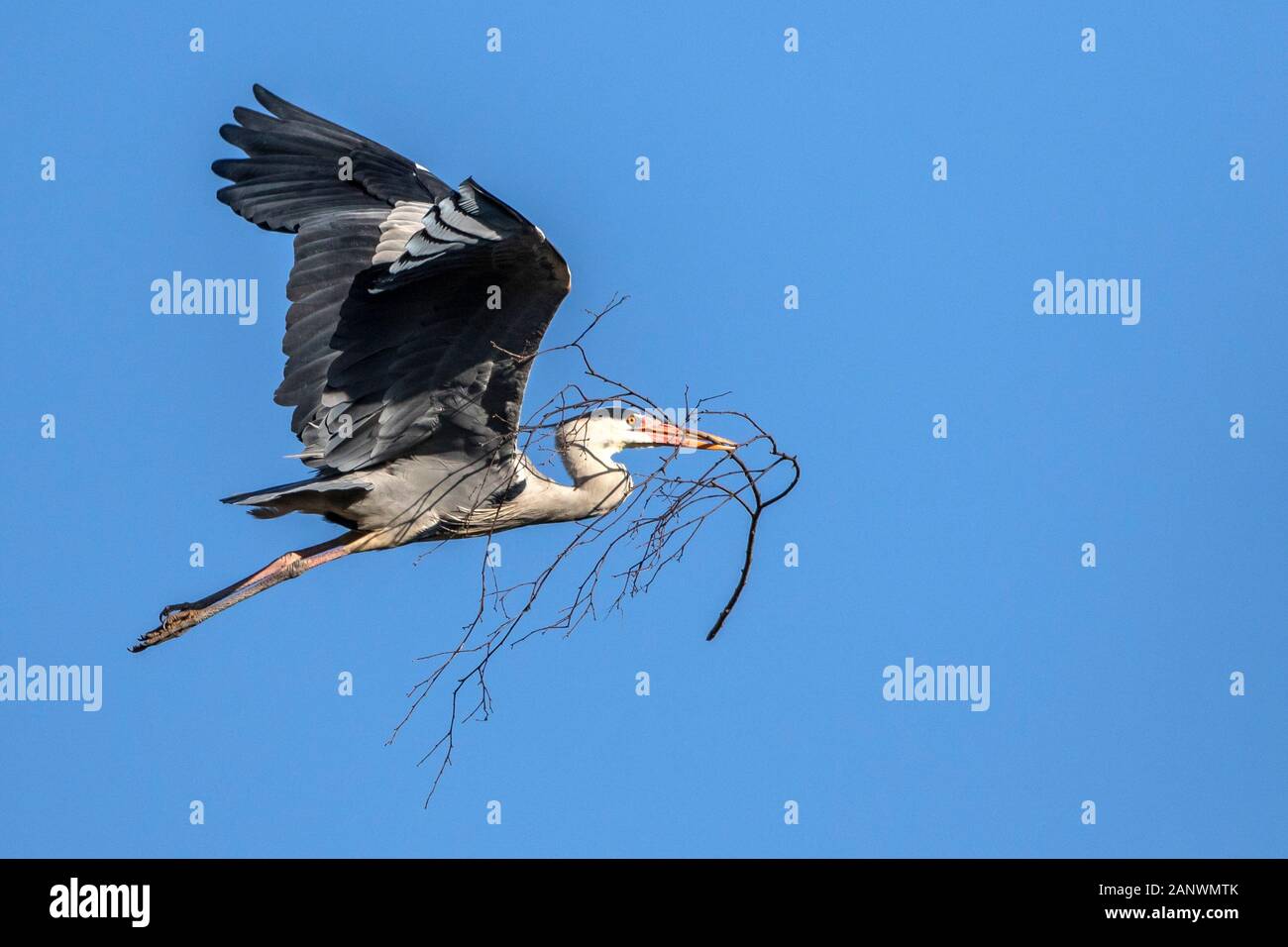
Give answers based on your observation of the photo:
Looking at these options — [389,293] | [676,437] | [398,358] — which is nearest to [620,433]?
[676,437]

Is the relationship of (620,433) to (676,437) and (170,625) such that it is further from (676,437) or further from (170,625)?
(170,625)

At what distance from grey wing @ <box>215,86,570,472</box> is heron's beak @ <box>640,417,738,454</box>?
871 mm

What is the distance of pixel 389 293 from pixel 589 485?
5.90 ft

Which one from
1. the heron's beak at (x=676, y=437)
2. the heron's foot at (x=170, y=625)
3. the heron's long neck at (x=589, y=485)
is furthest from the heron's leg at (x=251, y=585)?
the heron's beak at (x=676, y=437)

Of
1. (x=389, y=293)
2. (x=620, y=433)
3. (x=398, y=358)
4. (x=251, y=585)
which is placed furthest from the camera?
(x=620, y=433)

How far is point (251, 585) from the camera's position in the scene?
29.9 ft

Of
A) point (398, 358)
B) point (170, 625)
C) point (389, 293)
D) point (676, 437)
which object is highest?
point (389, 293)

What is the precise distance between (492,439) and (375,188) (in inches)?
74.0

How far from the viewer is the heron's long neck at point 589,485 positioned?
9.50 m

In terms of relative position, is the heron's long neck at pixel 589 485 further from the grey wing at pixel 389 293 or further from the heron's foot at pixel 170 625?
the heron's foot at pixel 170 625

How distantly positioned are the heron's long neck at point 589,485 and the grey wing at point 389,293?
21.2 inches

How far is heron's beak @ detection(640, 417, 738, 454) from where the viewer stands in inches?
363

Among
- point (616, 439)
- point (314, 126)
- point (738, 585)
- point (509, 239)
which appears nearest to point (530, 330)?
point (509, 239)

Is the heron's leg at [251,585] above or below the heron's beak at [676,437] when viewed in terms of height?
below
